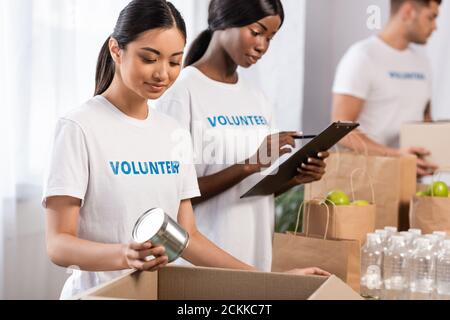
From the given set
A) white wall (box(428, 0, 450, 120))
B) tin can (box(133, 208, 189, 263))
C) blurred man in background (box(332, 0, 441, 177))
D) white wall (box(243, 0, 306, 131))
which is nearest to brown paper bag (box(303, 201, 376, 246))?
tin can (box(133, 208, 189, 263))

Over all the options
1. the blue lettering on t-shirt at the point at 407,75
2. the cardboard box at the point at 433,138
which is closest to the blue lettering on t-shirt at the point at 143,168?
the cardboard box at the point at 433,138

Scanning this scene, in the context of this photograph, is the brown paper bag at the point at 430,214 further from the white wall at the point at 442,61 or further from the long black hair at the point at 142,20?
the white wall at the point at 442,61

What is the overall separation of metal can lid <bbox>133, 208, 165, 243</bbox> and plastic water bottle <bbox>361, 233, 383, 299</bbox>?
2.50 ft

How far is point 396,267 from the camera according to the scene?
5.74ft

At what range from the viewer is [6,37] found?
2.16m

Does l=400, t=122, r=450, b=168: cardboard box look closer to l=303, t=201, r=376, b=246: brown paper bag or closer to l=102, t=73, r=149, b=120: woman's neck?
l=303, t=201, r=376, b=246: brown paper bag

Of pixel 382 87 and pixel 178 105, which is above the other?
pixel 382 87

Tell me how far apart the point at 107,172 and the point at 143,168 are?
8 centimetres

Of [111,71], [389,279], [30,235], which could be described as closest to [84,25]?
[30,235]

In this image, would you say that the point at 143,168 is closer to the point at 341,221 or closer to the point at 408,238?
the point at 341,221

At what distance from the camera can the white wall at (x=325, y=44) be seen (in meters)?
3.71

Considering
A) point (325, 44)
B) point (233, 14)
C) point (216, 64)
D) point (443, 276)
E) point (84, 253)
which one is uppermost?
point (325, 44)

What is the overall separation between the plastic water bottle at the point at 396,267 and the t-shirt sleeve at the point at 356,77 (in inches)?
45.7

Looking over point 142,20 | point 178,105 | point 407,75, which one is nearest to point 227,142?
point 178,105
